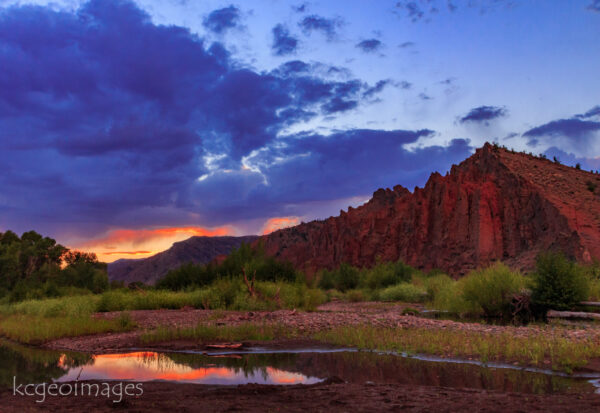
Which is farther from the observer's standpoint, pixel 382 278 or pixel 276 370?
pixel 382 278

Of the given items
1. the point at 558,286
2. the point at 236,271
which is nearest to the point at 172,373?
the point at 558,286

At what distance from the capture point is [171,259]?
133m

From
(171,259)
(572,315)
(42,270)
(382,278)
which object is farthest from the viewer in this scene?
(171,259)

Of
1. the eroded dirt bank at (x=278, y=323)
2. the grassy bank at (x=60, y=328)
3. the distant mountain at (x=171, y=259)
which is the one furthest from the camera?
the distant mountain at (x=171, y=259)

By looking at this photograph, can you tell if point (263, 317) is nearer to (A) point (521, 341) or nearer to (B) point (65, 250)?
(A) point (521, 341)

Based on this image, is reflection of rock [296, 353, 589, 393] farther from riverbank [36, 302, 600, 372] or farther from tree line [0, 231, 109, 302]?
tree line [0, 231, 109, 302]

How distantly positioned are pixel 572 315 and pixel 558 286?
1.46 m

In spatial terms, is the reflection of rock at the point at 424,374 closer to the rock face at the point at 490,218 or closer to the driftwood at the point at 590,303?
the driftwood at the point at 590,303

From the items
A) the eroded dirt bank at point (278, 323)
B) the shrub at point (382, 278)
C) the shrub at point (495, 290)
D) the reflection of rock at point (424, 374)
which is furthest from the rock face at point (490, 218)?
the reflection of rock at point (424, 374)

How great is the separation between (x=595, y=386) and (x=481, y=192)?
60882 mm

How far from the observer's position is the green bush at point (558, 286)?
20.9 meters

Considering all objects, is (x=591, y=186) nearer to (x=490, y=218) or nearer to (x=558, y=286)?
(x=490, y=218)

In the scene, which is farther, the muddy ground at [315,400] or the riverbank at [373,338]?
the riverbank at [373,338]

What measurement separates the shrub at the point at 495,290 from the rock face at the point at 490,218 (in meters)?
30.2
